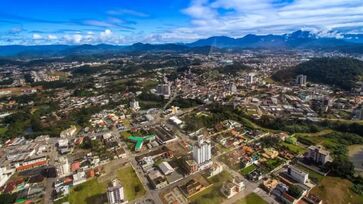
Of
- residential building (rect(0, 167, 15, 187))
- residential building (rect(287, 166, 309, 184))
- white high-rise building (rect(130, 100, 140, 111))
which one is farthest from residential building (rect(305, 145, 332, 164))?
residential building (rect(0, 167, 15, 187))

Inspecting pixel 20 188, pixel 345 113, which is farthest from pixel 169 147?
pixel 345 113

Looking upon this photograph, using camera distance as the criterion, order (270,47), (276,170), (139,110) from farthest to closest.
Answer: (270,47), (139,110), (276,170)

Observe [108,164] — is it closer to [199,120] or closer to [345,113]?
[199,120]

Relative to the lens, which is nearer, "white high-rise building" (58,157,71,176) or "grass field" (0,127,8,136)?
"white high-rise building" (58,157,71,176)

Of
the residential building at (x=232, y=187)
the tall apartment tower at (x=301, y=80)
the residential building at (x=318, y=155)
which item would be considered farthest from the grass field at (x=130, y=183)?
the tall apartment tower at (x=301, y=80)

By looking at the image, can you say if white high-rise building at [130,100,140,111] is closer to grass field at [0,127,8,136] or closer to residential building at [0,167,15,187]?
grass field at [0,127,8,136]

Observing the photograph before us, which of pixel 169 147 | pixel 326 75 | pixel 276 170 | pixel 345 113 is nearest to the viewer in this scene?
pixel 276 170
